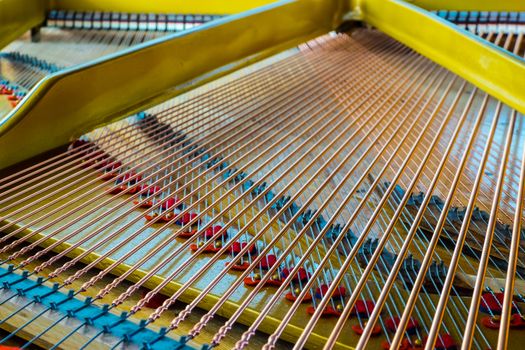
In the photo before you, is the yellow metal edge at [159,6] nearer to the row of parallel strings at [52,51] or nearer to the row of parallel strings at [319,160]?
the row of parallel strings at [52,51]

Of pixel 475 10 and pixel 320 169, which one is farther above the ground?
pixel 475 10

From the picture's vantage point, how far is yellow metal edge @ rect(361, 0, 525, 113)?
2.09 metres

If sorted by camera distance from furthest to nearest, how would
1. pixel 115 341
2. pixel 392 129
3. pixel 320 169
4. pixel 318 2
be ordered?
pixel 318 2, pixel 392 129, pixel 320 169, pixel 115 341

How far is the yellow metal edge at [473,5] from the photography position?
Result: 112 inches

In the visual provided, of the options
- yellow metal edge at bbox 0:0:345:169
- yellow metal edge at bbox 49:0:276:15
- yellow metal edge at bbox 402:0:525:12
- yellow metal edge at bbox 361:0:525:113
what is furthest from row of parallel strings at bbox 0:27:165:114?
yellow metal edge at bbox 402:0:525:12

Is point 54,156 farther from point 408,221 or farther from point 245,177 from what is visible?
point 408,221

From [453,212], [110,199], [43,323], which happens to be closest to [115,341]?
[43,323]

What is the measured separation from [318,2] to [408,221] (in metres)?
1.45

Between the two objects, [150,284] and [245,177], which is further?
[245,177]

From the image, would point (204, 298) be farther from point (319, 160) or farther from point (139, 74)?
point (139, 74)

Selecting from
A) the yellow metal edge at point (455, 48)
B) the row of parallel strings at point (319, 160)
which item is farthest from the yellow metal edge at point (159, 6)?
the yellow metal edge at point (455, 48)

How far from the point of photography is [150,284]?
145cm

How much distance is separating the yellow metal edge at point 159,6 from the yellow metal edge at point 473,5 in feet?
3.12

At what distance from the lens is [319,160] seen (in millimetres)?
2051
